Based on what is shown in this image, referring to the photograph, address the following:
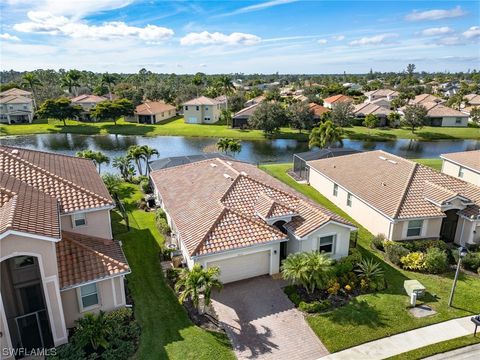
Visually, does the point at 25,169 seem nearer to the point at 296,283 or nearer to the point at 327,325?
the point at 296,283

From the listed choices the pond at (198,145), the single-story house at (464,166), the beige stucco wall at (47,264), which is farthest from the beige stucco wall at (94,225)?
the pond at (198,145)

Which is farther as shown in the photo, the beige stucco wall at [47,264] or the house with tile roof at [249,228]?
the house with tile roof at [249,228]

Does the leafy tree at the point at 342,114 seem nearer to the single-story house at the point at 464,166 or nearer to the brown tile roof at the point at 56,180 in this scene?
the single-story house at the point at 464,166

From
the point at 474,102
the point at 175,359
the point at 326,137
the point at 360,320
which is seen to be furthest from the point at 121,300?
the point at 474,102

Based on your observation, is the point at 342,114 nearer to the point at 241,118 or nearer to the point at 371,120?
the point at 371,120

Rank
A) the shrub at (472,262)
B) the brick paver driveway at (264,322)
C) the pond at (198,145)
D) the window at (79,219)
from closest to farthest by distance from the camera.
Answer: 1. the brick paver driveway at (264,322)
2. the window at (79,219)
3. the shrub at (472,262)
4. the pond at (198,145)

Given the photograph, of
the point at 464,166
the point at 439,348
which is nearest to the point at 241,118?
the point at 464,166

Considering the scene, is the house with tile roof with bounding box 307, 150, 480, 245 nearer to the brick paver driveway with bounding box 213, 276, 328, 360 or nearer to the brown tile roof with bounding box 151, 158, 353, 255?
the brown tile roof with bounding box 151, 158, 353, 255
